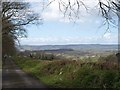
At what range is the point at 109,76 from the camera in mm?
23797

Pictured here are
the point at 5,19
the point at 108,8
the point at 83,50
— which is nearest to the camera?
the point at 108,8

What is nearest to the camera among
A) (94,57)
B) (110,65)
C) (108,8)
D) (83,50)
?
(108,8)

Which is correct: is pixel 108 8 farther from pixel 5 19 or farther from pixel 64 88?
pixel 5 19

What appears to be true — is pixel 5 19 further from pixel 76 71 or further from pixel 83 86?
pixel 83 86

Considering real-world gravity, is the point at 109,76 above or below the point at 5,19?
below

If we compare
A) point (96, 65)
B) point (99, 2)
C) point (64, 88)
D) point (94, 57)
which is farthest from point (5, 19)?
point (99, 2)

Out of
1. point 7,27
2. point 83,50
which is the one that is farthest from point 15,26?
point 83,50

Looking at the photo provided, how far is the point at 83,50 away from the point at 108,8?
89.5 ft

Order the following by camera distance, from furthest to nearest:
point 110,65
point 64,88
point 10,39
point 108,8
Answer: point 10,39 < point 110,65 < point 64,88 < point 108,8

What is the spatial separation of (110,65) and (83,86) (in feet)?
10.5

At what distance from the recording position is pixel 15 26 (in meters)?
45.8

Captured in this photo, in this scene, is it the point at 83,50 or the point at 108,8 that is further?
the point at 83,50

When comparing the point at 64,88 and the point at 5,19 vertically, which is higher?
the point at 5,19

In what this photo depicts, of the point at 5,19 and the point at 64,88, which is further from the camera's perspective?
the point at 5,19
